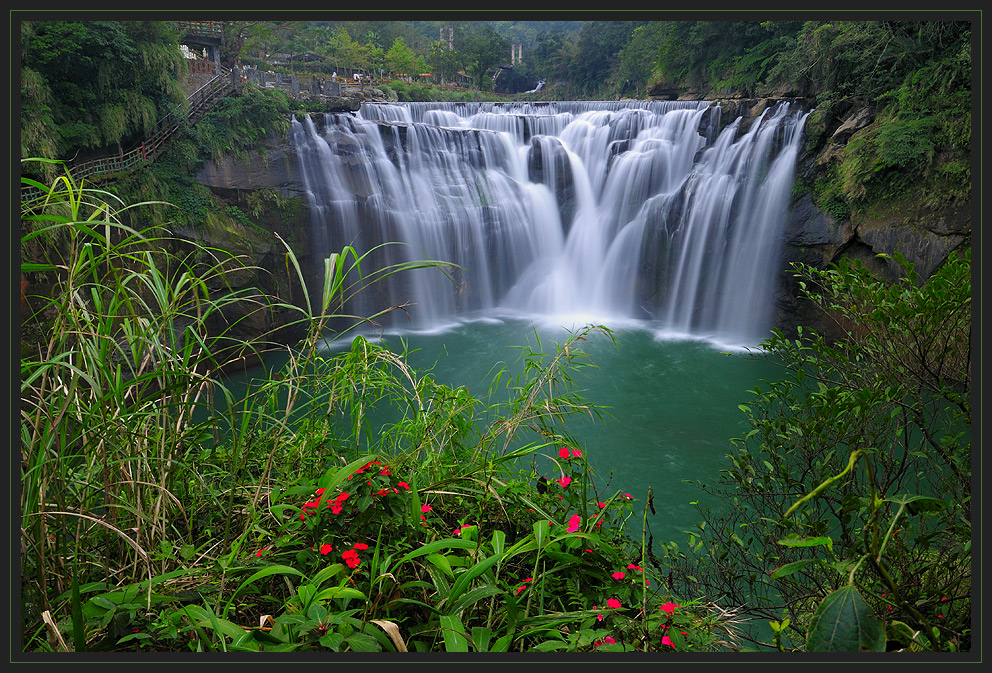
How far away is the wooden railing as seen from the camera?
748cm

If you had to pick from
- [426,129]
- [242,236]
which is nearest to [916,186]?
[426,129]

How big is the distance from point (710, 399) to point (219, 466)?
6017mm

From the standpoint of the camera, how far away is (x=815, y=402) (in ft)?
6.02

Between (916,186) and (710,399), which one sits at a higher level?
(916,186)

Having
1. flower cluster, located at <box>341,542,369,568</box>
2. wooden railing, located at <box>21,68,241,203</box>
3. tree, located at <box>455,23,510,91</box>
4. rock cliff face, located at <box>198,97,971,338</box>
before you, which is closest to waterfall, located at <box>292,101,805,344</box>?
rock cliff face, located at <box>198,97,971,338</box>

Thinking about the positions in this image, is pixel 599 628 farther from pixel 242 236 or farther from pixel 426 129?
pixel 426 129

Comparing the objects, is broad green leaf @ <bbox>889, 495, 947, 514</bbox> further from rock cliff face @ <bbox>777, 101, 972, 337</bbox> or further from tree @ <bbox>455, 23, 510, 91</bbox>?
tree @ <bbox>455, 23, 510, 91</bbox>

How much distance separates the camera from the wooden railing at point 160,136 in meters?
7.48

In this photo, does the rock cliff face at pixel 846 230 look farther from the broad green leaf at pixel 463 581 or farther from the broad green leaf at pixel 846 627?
the broad green leaf at pixel 463 581

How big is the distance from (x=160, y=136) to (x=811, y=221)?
10.3 metres

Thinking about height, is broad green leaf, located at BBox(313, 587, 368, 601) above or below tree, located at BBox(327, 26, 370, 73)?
below

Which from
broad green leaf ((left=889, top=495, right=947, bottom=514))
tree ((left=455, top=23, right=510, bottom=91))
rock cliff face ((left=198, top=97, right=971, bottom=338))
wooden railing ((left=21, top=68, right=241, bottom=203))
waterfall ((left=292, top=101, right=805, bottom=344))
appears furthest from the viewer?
tree ((left=455, top=23, right=510, bottom=91))

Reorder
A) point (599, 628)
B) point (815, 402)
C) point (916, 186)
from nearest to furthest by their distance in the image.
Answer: point (599, 628) → point (815, 402) → point (916, 186)

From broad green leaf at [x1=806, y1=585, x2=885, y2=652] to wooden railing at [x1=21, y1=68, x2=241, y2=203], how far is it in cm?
828
